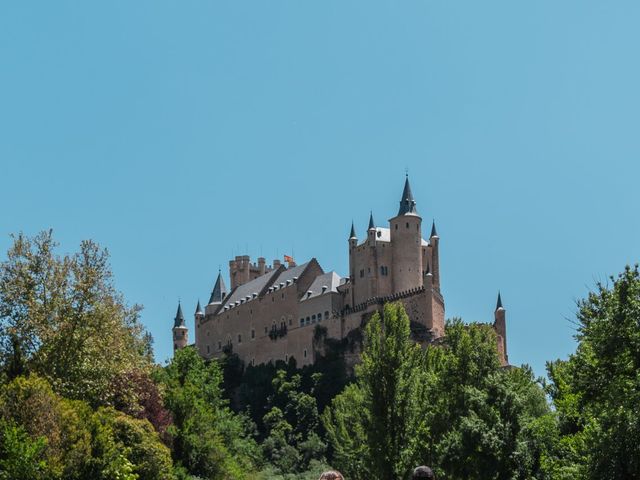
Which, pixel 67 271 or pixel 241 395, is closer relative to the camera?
pixel 67 271

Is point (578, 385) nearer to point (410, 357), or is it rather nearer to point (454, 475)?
point (454, 475)

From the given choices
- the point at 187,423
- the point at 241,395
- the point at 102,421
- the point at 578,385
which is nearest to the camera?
the point at 578,385

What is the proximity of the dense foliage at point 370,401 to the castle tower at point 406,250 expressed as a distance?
55.1 metres

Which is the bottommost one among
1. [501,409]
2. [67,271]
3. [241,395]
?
[501,409]

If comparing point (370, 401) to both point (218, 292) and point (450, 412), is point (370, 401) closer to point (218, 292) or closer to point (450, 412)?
point (450, 412)

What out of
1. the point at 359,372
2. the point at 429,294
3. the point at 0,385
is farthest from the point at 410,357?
the point at 429,294

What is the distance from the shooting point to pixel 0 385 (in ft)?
134

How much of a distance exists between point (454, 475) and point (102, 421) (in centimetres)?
1346

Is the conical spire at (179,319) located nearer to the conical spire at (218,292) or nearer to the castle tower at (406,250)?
the conical spire at (218,292)

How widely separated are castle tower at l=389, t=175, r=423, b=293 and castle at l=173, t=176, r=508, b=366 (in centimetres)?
10

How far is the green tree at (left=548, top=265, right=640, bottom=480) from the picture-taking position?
30031 mm

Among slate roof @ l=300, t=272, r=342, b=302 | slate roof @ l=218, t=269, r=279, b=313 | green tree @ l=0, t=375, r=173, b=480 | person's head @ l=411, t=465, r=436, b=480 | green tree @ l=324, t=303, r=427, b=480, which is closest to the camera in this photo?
person's head @ l=411, t=465, r=436, b=480

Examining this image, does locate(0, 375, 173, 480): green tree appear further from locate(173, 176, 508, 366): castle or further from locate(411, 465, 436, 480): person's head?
locate(173, 176, 508, 366): castle

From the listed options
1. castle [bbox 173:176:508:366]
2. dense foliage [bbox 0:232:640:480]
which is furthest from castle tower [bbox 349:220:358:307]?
dense foliage [bbox 0:232:640:480]
